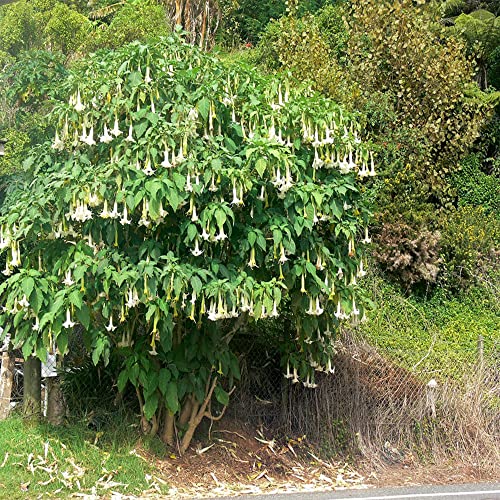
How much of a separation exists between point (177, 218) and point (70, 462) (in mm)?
2098

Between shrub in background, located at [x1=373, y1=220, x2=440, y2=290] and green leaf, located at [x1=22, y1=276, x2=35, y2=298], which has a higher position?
shrub in background, located at [x1=373, y1=220, x2=440, y2=290]

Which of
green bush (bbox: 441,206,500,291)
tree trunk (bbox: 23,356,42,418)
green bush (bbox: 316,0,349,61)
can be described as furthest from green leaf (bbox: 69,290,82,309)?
green bush (bbox: 316,0,349,61)

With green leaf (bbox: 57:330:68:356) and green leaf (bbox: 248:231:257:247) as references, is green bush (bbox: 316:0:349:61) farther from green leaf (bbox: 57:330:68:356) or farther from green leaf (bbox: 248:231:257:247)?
green leaf (bbox: 57:330:68:356)

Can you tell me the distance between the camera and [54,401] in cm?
667

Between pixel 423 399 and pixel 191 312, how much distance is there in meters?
2.92

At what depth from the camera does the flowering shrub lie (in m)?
5.43

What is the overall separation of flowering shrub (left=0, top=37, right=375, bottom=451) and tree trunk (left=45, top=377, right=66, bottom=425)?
30.9 inches

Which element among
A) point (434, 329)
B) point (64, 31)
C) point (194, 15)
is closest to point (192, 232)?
point (434, 329)

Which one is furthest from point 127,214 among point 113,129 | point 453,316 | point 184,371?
point 453,316

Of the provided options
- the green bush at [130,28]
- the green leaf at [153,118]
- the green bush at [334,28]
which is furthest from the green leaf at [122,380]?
the green bush at [334,28]

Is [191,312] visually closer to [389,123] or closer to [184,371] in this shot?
[184,371]

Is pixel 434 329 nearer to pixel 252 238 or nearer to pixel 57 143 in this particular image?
pixel 252 238

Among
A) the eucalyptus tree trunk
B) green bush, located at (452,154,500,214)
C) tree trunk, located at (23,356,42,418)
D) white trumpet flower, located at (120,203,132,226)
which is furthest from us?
the eucalyptus tree trunk

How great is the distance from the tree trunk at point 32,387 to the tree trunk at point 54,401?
15cm
